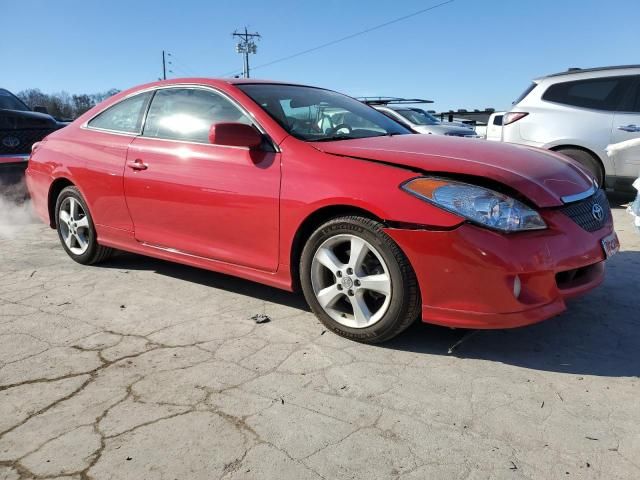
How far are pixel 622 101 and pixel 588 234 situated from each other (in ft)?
15.8

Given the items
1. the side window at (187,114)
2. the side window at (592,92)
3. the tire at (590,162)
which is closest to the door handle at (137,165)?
the side window at (187,114)

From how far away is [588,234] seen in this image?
9.46 ft

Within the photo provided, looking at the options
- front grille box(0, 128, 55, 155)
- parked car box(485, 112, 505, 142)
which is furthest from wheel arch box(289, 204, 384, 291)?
front grille box(0, 128, 55, 155)

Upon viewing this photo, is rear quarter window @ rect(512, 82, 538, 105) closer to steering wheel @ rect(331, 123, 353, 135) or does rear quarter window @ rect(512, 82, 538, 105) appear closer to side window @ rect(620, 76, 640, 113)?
side window @ rect(620, 76, 640, 113)

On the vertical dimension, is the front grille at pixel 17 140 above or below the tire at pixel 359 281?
above

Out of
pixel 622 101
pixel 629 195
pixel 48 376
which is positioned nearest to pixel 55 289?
pixel 48 376

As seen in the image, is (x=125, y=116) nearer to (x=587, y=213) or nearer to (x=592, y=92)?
(x=587, y=213)

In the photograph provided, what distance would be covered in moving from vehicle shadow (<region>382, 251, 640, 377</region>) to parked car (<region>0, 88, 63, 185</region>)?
5.83m

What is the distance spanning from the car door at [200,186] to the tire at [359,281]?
0.32 metres

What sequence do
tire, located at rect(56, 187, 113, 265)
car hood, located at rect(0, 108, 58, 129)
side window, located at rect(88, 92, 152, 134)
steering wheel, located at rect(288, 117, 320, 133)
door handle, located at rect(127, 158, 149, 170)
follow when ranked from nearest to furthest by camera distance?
1. steering wheel, located at rect(288, 117, 320, 133)
2. door handle, located at rect(127, 158, 149, 170)
3. side window, located at rect(88, 92, 152, 134)
4. tire, located at rect(56, 187, 113, 265)
5. car hood, located at rect(0, 108, 58, 129)

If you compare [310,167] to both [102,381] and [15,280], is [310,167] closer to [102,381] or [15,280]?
[102,381]

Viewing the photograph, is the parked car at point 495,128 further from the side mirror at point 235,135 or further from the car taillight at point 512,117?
the side mirror at point 235,135

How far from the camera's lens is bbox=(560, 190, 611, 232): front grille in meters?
2.87

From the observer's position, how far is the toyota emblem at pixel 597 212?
3.04 metres
